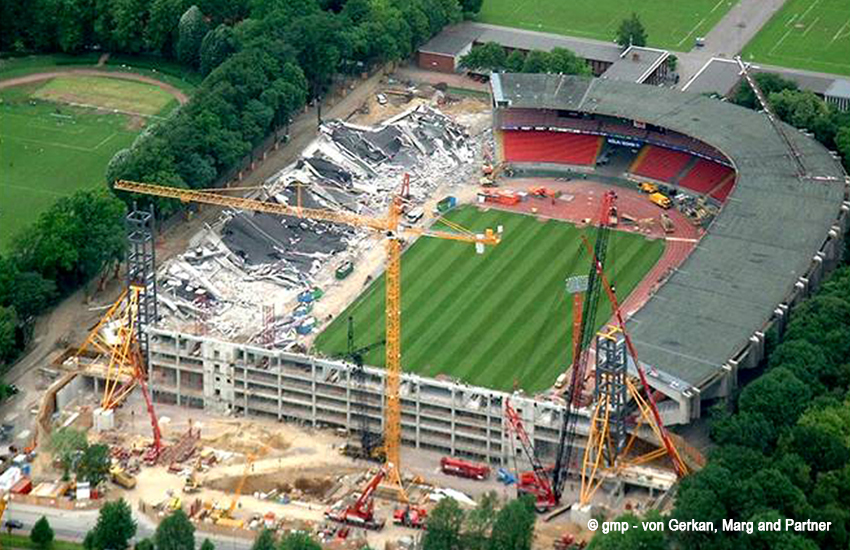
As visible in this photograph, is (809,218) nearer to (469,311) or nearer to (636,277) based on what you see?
(636,277)

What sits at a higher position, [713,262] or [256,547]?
[713,262]

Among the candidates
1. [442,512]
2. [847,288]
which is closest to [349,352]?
[442,512]

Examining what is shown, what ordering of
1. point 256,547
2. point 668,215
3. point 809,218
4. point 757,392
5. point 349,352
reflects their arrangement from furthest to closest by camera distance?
point 668,215 → point 809,218 → point 349,352 → point 757,392 → point 256,547

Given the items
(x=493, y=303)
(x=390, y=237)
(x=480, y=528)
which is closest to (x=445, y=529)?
(x=480, y=528)

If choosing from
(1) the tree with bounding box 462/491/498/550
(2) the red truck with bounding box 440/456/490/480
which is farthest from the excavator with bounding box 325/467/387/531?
(2) the red truck with bounding box 440/456/490/480

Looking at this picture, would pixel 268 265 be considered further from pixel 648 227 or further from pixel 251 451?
pixel 648 227

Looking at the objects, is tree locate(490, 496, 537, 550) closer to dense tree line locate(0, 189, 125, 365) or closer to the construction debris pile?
the construction debris pile
